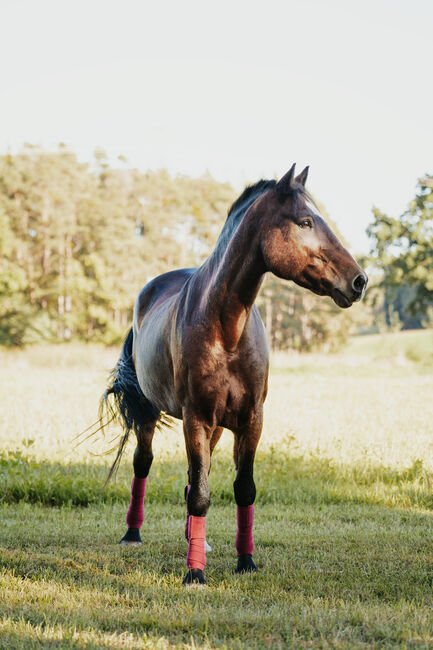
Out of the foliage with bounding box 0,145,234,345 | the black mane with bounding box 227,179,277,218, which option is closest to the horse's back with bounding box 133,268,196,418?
the black mane with bounding box 227,179,277,218

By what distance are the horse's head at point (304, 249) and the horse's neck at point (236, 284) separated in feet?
0.60

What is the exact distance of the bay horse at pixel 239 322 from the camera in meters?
3.90

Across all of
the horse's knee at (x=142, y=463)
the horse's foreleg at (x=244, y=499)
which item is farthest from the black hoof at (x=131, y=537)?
the horse's foreleg at (x=244, y=499)

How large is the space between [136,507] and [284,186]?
330 centimetres

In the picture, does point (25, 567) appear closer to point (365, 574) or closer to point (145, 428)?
point (145, 428)

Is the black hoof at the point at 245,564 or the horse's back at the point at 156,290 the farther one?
the horse's back at the point at 156,290

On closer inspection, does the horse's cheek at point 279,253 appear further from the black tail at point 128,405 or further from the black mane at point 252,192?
the black tail at point 128,405

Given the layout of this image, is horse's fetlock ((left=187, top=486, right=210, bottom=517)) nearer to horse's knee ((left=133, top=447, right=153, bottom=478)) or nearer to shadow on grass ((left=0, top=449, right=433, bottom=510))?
horse's knee ((left=133, top=447, right=153, bottom=478))

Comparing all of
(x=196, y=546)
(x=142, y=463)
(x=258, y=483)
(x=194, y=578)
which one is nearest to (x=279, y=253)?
(x=196, y=546)

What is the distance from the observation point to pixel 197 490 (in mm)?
4504

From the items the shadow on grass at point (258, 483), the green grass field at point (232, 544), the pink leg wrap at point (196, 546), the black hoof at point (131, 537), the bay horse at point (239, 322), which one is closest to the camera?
the green grass field at point (232, 544)

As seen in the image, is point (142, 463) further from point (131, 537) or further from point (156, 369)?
point (156, 369)

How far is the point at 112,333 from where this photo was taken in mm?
46969

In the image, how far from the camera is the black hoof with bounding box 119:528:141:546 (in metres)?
5.65
